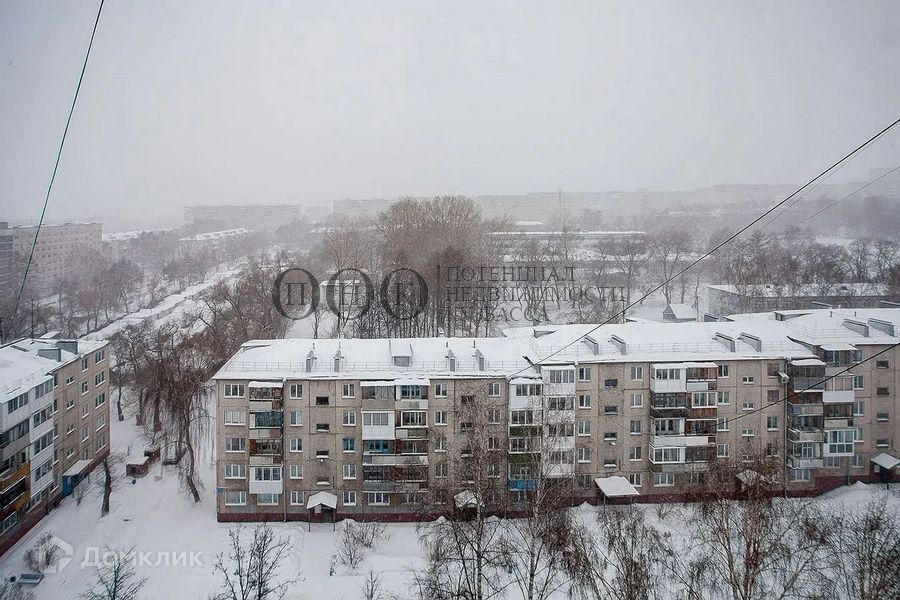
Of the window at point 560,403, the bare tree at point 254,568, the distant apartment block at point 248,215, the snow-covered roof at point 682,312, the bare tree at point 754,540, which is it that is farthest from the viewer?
the distant apartment block at point 248,215

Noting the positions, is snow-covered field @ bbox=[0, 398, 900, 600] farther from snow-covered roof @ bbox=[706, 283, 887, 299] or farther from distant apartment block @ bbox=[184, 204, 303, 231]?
distant apartment block @ bbox=[184, 204, 303, 231]

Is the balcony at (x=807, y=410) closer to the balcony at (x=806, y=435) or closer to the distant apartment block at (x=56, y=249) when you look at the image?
Answer: the balcony at (x=806, y=435)

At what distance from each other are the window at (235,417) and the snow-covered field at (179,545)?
1.02 meters

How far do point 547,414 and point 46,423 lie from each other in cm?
524

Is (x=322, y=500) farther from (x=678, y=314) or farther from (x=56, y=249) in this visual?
(x=56, y=249)

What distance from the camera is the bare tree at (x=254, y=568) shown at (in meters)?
3.88

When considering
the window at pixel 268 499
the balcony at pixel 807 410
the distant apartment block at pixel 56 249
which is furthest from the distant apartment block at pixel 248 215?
the balcony at pixel 807 410

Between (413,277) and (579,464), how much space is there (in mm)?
6750

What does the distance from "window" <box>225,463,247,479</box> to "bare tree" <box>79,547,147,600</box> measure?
1.20m

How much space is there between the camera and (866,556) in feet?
11.5

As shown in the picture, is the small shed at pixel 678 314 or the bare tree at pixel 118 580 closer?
the bare tree at pixel 118 580

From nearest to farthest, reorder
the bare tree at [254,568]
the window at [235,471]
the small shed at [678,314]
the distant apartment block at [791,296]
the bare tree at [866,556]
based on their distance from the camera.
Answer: the bare tree at [866,556] → the bare tree at [254,568] → the window at [235,471] → the distant apartment block at [791,296] → the small shed at [678,314]

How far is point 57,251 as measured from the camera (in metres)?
10.9

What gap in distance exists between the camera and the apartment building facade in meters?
6.08
